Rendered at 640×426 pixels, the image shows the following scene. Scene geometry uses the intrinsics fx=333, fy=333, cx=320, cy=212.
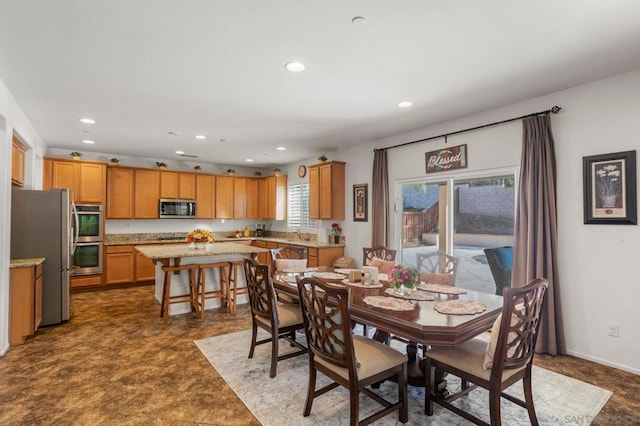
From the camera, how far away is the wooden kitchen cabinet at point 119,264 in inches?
246

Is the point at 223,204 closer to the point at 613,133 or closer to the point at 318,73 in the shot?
the point at 318,73

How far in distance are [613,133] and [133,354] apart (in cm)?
505

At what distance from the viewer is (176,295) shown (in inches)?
189

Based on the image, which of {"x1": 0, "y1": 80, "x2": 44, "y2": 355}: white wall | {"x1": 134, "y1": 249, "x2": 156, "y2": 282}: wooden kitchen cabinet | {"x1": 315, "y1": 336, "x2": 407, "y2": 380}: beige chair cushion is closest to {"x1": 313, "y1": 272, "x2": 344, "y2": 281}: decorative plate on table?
{"x1": 315, "y1": 336, "x2": 407, "y2": 380}: beige chair cushion

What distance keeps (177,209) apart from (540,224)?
6512 millimetres

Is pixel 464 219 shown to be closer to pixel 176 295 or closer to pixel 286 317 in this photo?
pixel 286 317

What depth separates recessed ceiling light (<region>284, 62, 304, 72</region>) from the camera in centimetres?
278

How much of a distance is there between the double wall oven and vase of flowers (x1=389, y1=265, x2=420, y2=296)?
5.79 meters

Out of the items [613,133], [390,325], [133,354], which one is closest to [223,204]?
[133,354]

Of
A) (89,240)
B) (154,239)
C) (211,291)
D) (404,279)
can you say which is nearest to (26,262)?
(211,291)

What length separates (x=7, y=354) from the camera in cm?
334

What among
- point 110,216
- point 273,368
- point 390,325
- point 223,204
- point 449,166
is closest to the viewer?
point 390,325

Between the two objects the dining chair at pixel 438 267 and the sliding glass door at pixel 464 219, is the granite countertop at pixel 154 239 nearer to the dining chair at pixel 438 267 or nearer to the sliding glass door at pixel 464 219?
the sliding glass door at pixel 464 219

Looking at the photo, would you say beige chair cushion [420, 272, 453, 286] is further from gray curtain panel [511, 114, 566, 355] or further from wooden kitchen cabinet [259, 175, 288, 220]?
wooden kitchen cabinet [259, 175, 288, 220]
